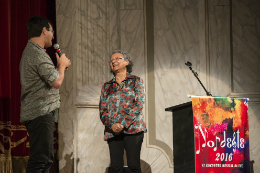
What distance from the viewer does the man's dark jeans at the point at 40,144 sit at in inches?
74.4

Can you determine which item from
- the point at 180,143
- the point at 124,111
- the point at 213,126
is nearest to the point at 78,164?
the point at 124,111

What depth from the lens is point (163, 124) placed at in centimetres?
361

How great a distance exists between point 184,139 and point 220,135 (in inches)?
11.4

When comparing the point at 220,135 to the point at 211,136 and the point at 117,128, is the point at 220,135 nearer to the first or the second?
the point at 211,136

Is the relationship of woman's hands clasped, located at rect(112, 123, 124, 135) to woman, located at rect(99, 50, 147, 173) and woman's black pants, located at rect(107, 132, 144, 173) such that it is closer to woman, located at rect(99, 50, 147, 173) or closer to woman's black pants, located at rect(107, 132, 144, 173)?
woman, located at rect(99, 50, 147, 173)

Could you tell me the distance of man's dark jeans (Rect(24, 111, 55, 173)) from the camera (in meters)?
1.89

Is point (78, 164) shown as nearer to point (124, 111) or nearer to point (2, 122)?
point (2, 122)

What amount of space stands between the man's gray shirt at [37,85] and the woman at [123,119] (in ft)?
2.28

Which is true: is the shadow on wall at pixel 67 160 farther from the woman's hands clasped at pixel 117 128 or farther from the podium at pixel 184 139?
the podium at pixel 184 139

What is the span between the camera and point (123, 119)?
259 centimetres

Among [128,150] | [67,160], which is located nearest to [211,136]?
[128,150]

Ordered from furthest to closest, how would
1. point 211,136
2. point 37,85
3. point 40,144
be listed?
point 211,136 → point 37,85 → point 40,144

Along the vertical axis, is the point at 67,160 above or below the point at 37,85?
below

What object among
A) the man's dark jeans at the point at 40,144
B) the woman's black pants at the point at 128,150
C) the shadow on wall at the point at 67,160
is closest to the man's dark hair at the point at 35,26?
the man's dark jeans at the point at 40,144
